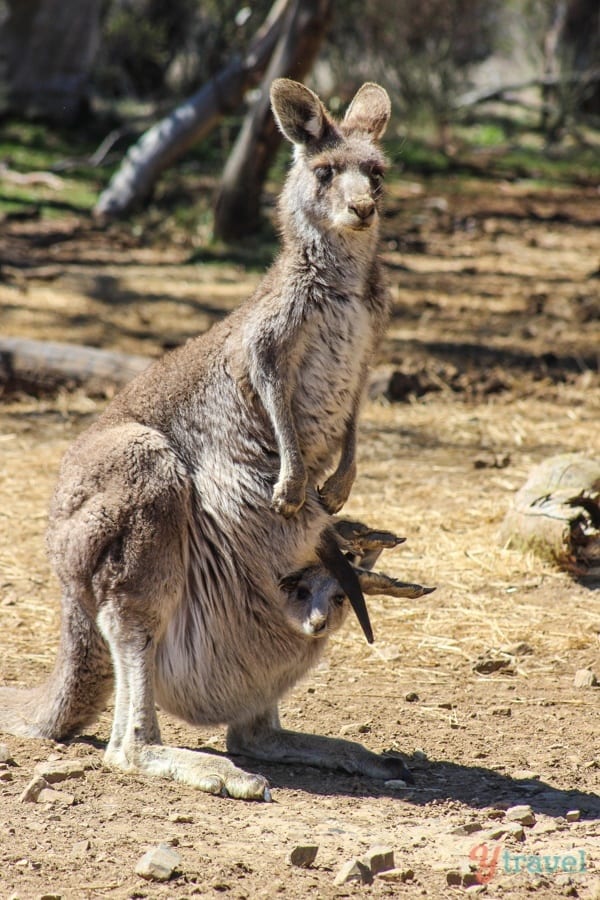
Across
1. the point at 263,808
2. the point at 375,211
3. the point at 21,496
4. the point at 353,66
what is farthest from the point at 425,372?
the point at 353,66

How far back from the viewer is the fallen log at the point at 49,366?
777 centimetres

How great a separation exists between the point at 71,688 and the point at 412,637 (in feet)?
5.52

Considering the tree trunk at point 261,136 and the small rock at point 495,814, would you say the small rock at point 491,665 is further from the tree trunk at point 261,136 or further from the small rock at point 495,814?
the tree trunk at point 261,136

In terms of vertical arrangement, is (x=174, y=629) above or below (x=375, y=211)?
below

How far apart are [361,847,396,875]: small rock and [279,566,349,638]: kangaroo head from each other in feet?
2.97

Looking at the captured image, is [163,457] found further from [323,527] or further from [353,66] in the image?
[353,66]

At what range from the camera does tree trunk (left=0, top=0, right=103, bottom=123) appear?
16.3 m

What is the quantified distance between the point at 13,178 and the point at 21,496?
848cm

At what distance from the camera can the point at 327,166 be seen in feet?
12.8

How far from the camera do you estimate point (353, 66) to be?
1684 centimetres

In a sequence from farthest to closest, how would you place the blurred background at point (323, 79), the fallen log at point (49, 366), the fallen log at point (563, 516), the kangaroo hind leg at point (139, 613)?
the blurred background at point (323, 79) < the fallen log at point (49, 366) < the fallen log at point (563, 516) < the kangaroo hind leg at point (139, 613)

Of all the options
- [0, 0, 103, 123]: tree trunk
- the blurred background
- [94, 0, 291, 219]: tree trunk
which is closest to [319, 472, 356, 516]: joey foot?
[94, 0, 291, 219]: tree trunk

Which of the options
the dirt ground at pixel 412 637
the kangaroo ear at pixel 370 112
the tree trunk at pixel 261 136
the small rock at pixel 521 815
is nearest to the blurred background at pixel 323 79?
the tree trunk at pixel 261 136

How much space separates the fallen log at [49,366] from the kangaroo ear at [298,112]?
3868mm
